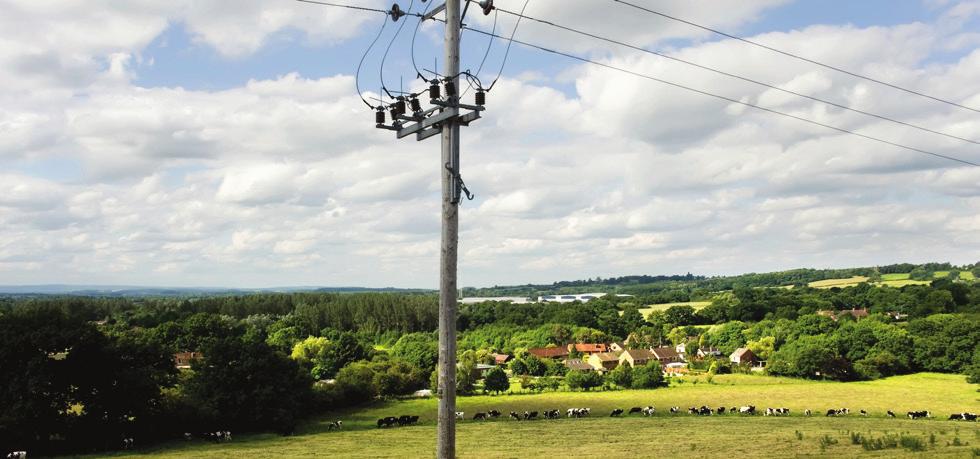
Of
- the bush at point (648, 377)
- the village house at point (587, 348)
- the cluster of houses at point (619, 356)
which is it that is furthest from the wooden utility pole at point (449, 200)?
the village house at point (587, 348)

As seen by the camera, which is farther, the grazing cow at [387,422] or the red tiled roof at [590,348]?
the red tiled roof at [590,348]

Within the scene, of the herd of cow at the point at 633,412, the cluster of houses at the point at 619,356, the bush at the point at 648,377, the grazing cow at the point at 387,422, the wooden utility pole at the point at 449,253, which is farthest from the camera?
the cluster of houses at the point at 619,356

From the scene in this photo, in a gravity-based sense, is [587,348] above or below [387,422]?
below

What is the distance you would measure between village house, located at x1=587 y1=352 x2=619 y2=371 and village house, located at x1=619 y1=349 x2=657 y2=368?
113cm

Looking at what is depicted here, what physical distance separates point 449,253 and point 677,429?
3174 cm

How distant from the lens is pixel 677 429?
133ft

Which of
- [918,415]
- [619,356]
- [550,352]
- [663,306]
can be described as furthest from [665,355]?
[663,306]

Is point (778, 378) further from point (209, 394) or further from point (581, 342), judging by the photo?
point (209, 394)

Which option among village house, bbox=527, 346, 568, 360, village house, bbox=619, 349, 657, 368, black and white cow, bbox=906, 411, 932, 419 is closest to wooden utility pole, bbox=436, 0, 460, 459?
black and white cow, bbox=906, 411, 932, 419

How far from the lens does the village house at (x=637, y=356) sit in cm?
9819

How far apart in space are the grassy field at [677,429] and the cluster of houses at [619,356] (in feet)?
61.6

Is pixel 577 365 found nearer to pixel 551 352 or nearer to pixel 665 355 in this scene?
pixel 551 352

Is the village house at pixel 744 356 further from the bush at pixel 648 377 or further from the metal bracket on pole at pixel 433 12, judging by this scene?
the metal bracket on pole at pixel 433 12

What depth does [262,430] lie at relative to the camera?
1829 inches
